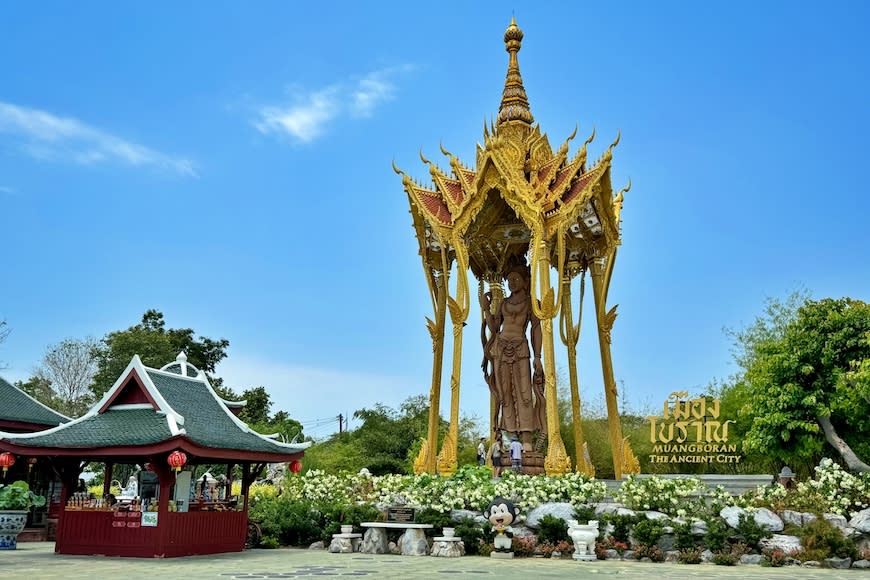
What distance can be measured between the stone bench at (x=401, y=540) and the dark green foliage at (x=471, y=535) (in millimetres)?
580

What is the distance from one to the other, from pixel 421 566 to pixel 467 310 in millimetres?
6844

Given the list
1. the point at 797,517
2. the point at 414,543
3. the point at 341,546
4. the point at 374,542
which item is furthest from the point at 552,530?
the point at 797,517

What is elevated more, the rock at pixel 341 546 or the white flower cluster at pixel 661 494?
the white flower cluster at pixel 661 494

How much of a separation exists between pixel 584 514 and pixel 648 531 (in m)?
1.10

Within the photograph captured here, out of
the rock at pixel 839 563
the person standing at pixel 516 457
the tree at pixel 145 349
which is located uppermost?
the tree at pixel 145 349

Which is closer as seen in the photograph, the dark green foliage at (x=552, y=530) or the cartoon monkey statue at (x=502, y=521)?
the cartoon monkey statue at (x=502, y=521)

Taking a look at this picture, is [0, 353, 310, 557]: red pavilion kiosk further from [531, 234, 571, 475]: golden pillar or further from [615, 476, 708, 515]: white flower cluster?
[615, 476, 708, 515]: white flower cluster

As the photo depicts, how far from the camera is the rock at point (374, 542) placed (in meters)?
14.0

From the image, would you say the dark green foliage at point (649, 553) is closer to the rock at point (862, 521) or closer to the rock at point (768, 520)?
the rock at point (768, 520)

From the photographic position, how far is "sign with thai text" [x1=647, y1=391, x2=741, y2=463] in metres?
15.7

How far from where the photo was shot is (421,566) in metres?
11.4

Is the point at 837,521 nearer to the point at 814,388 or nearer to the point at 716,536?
the point at 716,536

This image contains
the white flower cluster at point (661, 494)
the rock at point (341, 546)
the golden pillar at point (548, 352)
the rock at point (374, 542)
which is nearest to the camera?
the white flower cluster at point (661, 494)

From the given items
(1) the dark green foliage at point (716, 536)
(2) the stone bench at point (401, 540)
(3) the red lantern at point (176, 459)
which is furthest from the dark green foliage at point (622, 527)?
(3) the red lantern at point (176, 459)
